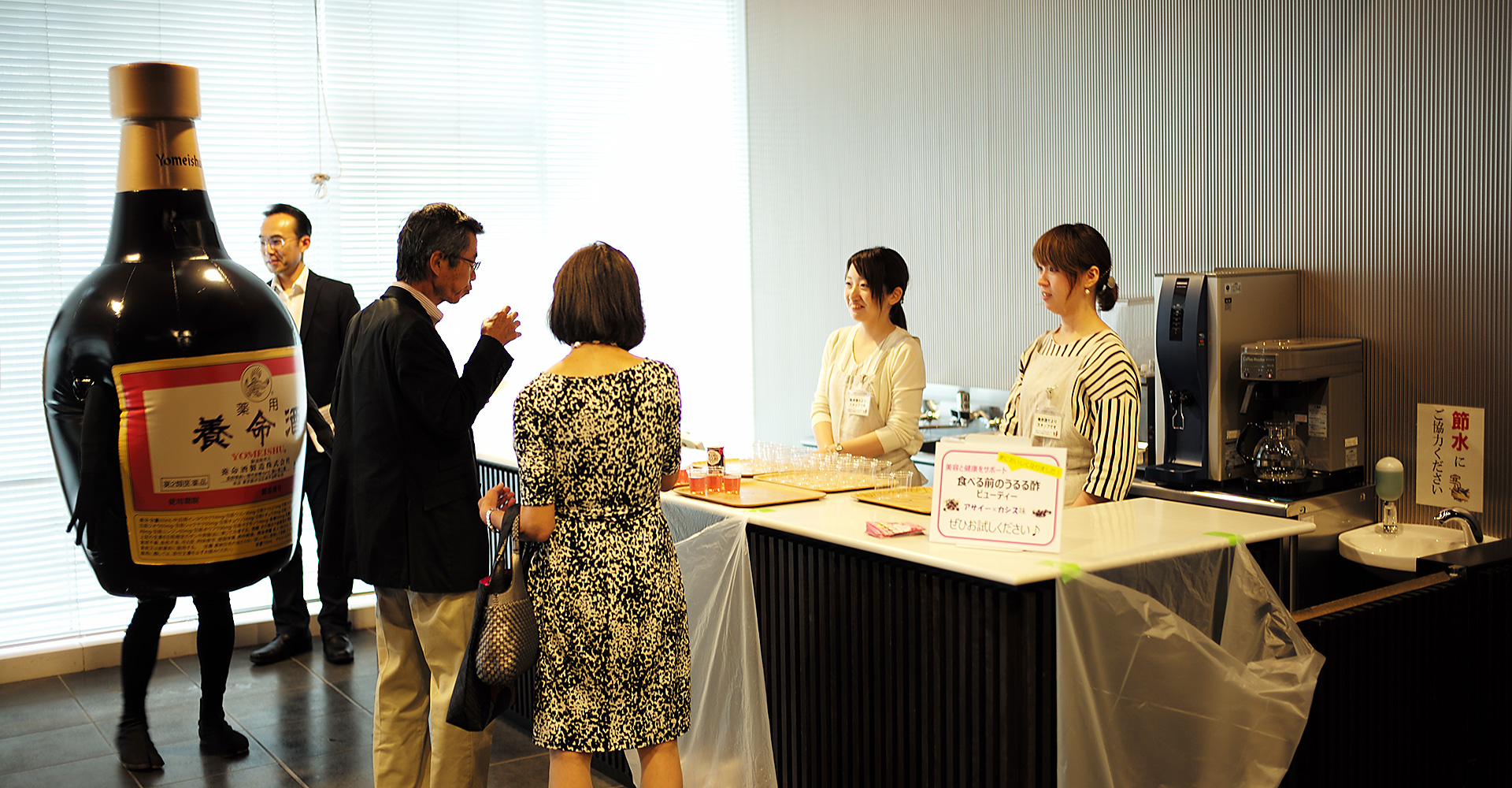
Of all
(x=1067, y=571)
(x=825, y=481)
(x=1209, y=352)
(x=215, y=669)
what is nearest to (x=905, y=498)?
(x=825, y=481)

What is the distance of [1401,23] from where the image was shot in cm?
312

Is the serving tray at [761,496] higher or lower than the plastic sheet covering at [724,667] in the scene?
higher

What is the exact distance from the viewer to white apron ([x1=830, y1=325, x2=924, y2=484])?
3.55 m

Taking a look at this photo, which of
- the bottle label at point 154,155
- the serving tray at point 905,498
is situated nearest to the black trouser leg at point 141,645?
the bottle label at point 154,155

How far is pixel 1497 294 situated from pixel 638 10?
426cm

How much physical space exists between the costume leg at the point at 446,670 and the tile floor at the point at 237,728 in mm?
648

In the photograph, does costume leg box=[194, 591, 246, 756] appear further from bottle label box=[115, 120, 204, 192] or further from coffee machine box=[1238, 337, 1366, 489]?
coffee machine box=[1238, 337, 1366, 489]

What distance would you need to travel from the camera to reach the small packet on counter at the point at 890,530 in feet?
7.83

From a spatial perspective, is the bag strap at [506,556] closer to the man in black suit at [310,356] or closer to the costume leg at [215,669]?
the costume leg at [215,669]

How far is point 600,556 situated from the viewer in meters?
2.17

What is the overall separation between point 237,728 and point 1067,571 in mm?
2974

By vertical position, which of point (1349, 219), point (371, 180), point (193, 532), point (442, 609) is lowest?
point (442, 609)

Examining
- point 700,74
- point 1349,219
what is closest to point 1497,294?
point 1349,219

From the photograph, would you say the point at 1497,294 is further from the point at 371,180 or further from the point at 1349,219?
the point at 371,180
